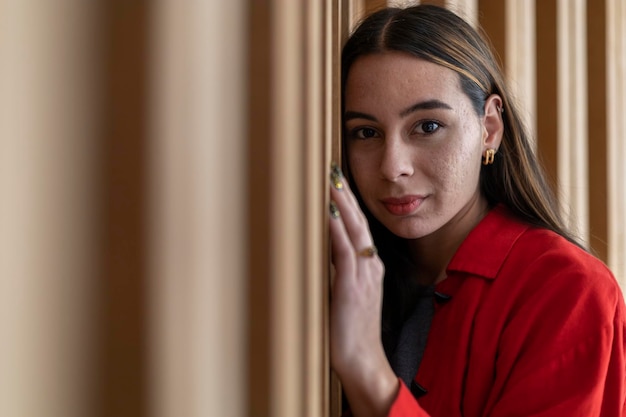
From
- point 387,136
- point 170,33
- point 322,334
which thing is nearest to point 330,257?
point 322,334

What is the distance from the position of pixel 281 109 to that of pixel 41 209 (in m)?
0.24

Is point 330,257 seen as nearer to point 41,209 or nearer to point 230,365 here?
point 230,365

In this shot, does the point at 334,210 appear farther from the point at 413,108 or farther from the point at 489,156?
the point at 489,156

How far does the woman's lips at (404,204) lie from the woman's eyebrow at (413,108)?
0.11 m

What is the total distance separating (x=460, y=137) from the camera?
93 cm

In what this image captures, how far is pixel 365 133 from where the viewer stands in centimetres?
93

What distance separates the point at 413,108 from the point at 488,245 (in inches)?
8.9

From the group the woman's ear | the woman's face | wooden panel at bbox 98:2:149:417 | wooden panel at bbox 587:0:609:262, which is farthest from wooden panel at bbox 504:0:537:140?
wooden panel at bbox 98:2:149:417

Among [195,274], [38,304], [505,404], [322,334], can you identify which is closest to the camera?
[38,304]

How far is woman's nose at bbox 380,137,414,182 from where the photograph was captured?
2.92ft

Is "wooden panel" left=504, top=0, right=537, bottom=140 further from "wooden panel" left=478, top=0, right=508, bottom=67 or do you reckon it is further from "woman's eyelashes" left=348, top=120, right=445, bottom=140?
"woman's eyelashes" left=348, top=120, right=445, bottom=140

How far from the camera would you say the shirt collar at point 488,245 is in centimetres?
95

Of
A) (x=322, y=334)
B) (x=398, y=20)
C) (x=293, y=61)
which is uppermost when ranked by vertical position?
(x=398, y=20)

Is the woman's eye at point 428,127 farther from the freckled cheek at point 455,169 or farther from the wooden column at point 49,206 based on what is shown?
the wooden column at point 49,206
